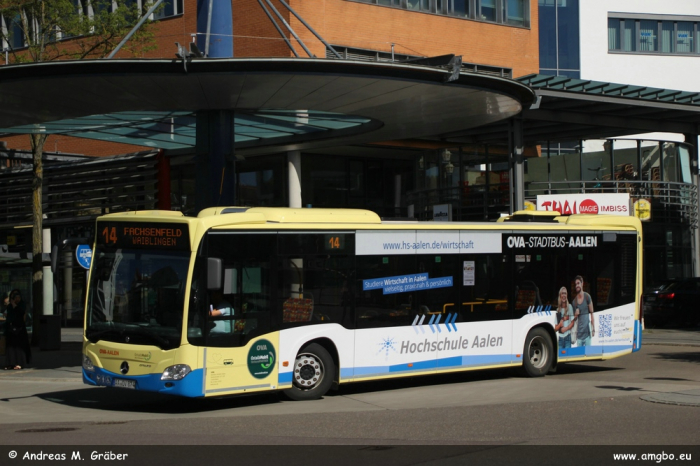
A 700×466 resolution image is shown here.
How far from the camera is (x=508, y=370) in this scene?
17391mm

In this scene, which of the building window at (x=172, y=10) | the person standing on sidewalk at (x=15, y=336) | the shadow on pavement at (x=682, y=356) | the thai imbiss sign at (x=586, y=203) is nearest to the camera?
the person standing on sidewalk at (x=15, y=336)

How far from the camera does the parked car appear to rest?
28.2 m

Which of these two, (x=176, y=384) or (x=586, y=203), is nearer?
(x=176, y=384)

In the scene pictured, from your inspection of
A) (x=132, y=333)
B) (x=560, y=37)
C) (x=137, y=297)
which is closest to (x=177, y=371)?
(x=132, y=333)

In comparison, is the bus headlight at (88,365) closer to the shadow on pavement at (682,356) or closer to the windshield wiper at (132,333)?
the windshield wiper at (132,333)

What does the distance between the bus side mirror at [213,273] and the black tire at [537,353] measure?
21.0ft

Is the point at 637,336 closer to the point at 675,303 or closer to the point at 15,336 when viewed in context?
the point at 675,303

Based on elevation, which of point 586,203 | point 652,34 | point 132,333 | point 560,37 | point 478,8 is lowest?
point 132,333

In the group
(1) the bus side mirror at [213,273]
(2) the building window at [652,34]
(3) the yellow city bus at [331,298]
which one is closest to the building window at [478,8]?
(2) the building window at [652,34]

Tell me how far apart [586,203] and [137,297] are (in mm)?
19102

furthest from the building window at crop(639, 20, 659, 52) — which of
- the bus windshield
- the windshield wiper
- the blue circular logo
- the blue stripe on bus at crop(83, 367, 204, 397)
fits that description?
the blue stripe on bus at crop(83, 367, 204, 397)

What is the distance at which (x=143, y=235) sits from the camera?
12.7 metres

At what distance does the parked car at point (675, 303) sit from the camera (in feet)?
92.6

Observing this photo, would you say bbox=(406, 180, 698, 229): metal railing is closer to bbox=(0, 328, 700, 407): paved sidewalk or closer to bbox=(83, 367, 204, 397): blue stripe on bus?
bbox=(0, 328, 700, 407): paved sidewalk
